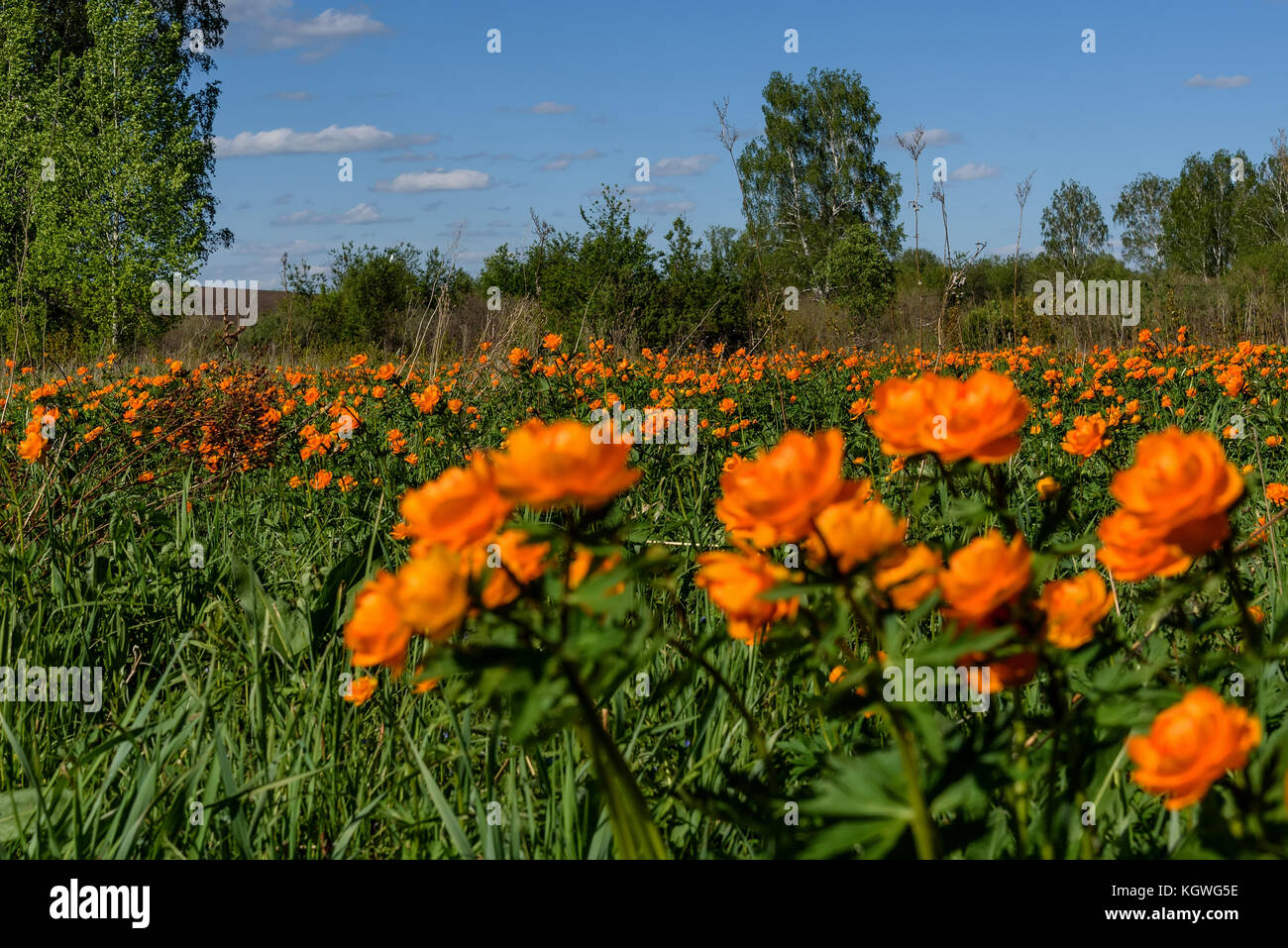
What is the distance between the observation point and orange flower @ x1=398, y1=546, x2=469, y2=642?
711mm

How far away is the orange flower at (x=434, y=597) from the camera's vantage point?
711 millimetres

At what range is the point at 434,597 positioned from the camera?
0.71m

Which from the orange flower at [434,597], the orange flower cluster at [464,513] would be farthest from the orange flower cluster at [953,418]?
the orange flower at [434,597]

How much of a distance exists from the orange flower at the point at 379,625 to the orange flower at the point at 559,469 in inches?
4.8

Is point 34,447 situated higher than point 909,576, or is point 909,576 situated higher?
point 34,447

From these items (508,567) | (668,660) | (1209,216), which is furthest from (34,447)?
(1209,216)

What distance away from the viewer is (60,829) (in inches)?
54.2

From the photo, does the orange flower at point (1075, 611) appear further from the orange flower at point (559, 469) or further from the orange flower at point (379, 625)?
the orange flower at point (379, 625)

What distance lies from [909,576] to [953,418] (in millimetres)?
153

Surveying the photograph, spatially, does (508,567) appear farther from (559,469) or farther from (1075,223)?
(1075,223)

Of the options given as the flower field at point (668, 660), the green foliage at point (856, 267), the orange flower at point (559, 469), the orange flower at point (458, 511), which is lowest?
the flower field at point (668, 660)
